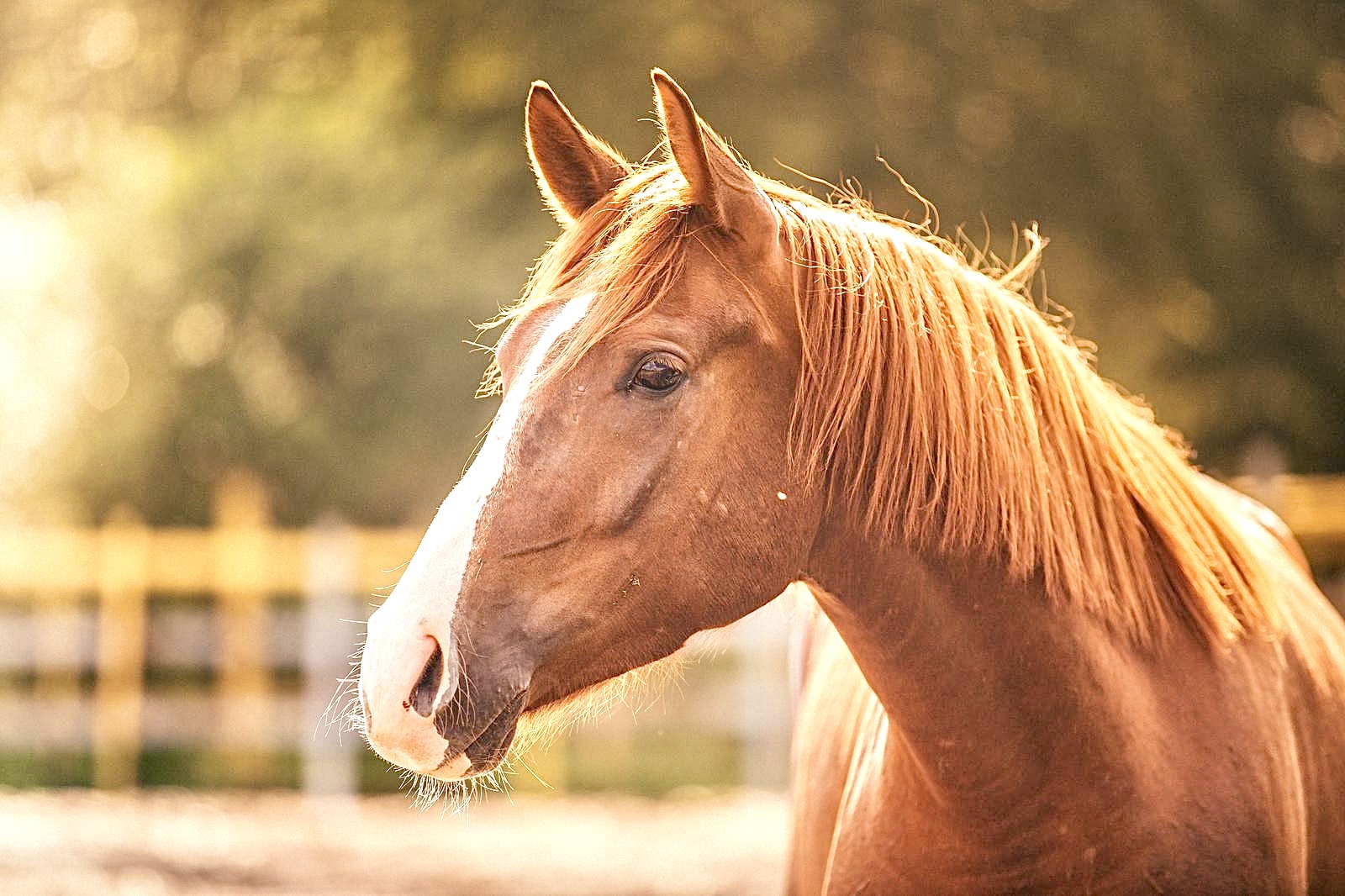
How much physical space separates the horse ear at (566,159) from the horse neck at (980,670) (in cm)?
81

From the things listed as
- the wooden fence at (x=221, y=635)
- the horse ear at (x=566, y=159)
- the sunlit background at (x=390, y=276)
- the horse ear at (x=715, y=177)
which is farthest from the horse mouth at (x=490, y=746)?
the wooden fence at (x=221, y=635)

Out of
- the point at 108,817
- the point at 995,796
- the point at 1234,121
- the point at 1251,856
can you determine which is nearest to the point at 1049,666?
the point at 995,796

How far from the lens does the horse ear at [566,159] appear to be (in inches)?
94.7

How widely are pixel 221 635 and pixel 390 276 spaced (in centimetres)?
356

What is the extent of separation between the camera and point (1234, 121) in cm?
1024

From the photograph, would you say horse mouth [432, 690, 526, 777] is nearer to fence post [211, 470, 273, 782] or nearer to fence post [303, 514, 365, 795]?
fence post [303, 514, 365, 795]

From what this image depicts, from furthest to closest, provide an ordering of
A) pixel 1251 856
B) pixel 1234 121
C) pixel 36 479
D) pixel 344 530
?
1. pixel 36 479
2. pixel 344 530
3. pixel 1234 121
4. pixel 1251 856

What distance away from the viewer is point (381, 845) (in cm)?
792

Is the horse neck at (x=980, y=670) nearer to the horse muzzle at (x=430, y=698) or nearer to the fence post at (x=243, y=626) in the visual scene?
the horse muzzle at (x=430, y=698)

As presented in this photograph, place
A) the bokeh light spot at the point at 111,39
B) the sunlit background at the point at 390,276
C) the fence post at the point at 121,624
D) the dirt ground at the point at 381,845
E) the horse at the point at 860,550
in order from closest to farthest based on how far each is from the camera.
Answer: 1. the horse at the point at 860,550
2. the dirt ground at the point at 381,845
3. the sunlit background at the point at 390,276
4. the fence post at the point at 121,624
5. the bokeh light spot at the point at 111,39

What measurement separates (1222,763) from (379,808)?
8.26 meters

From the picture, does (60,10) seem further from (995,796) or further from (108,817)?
(995,796)

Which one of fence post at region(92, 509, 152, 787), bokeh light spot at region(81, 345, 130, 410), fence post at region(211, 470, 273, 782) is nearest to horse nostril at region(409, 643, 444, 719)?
fence post at region(211, 470, 273, 782)

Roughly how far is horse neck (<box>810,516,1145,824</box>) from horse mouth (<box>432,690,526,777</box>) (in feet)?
1.87
